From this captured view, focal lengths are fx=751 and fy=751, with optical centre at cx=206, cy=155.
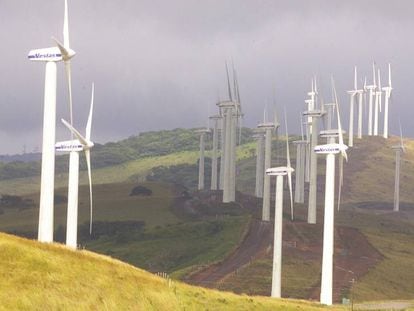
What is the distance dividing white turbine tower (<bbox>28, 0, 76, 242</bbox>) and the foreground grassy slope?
3240mm

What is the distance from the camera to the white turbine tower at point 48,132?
71.1m

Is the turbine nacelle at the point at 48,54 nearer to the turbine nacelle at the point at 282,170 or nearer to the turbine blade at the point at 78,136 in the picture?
the turbine blade at the point at 78,136

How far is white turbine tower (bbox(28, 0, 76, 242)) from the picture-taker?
7112cm

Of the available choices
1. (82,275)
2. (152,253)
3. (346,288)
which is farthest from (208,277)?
(82,275)

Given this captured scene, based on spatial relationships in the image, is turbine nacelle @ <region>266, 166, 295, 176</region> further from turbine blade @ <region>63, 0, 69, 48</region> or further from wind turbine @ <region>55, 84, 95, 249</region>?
turbine blade @ <region>63, 0, 69, 48</region>

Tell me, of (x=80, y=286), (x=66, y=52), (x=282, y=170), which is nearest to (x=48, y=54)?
(x=66, y=52)

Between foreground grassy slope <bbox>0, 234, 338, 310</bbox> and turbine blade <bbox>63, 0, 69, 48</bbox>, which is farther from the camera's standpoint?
turbine blade <bbox>63, 0, 69, 48</bbox>

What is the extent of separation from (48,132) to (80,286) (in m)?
17.4

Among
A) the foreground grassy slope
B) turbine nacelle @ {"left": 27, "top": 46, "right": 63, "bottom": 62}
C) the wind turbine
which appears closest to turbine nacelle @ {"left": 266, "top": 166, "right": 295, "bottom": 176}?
the wind turbine

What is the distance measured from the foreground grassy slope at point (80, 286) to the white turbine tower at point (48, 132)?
3.24 meters

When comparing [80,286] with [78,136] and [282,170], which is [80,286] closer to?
[78,136]

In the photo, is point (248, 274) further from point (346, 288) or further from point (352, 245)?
point (352, 245)

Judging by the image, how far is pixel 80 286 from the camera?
6106 cm

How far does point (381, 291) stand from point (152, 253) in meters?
60.9
